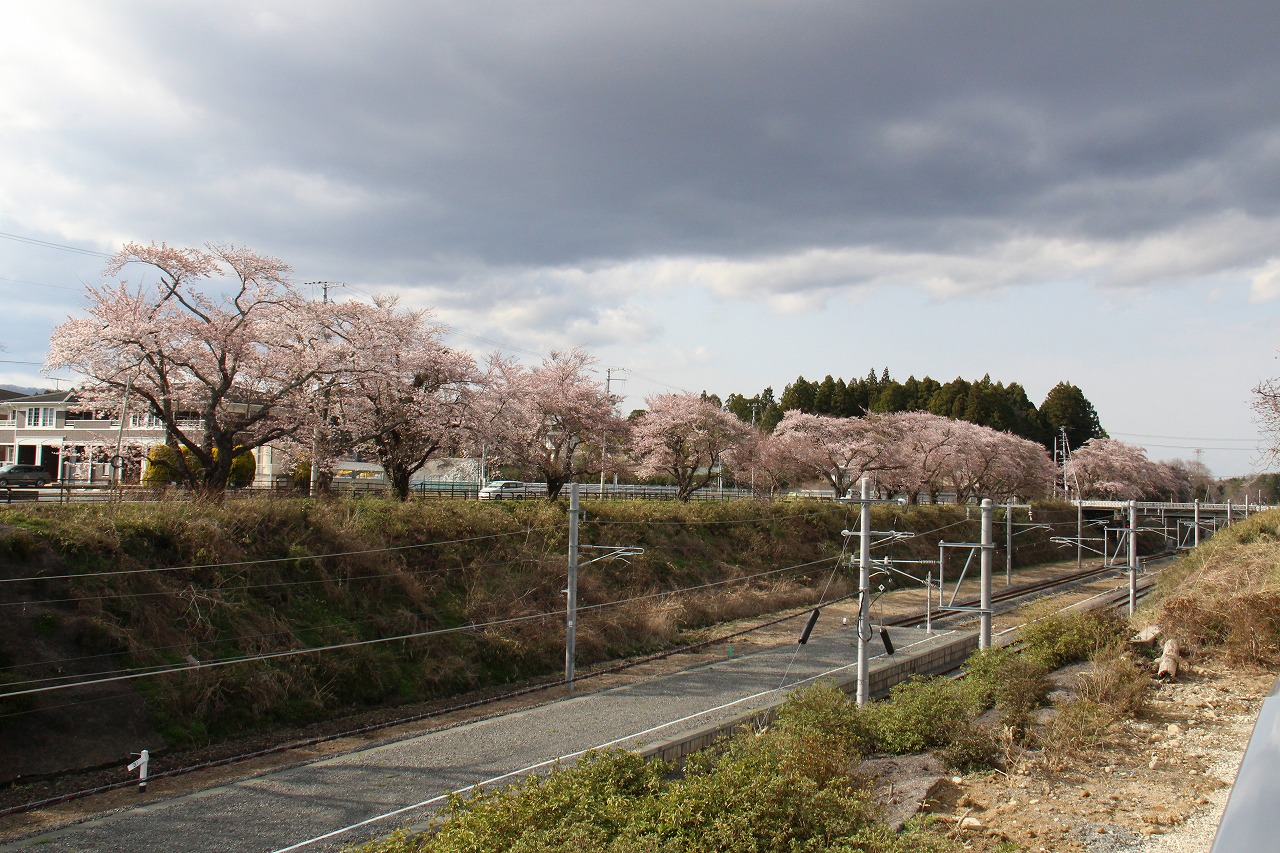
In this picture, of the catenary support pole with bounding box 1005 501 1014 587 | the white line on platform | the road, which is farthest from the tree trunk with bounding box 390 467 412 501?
the catenary support pole with bounding box 1005 501 1014 587

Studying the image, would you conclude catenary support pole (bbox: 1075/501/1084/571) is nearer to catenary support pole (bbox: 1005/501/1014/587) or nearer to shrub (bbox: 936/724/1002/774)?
catenary support pole (bbox: 1005/501/1014/587)

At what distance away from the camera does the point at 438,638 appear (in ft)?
66.5

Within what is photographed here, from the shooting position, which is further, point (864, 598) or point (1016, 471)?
point (1016, 471)

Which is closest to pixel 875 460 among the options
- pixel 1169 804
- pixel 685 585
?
pixel 685 585

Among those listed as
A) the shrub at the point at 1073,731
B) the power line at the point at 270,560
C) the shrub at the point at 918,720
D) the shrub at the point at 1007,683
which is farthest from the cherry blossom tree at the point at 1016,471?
the shrub at the point at 1073,731

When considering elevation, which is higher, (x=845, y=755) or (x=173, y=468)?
(x=173, y=468)

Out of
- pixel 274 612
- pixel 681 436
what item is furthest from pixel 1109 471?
pixel 274 612

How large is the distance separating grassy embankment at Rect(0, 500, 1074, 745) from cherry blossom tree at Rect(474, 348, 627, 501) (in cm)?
440

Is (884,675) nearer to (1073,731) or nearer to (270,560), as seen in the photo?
(1073,731)

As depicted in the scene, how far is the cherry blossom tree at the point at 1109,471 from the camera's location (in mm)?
68000

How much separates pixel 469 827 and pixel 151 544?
13474 millimetres

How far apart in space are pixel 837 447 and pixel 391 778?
1476 inches

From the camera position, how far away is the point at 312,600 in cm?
1928

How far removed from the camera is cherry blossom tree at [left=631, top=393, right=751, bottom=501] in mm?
39812
